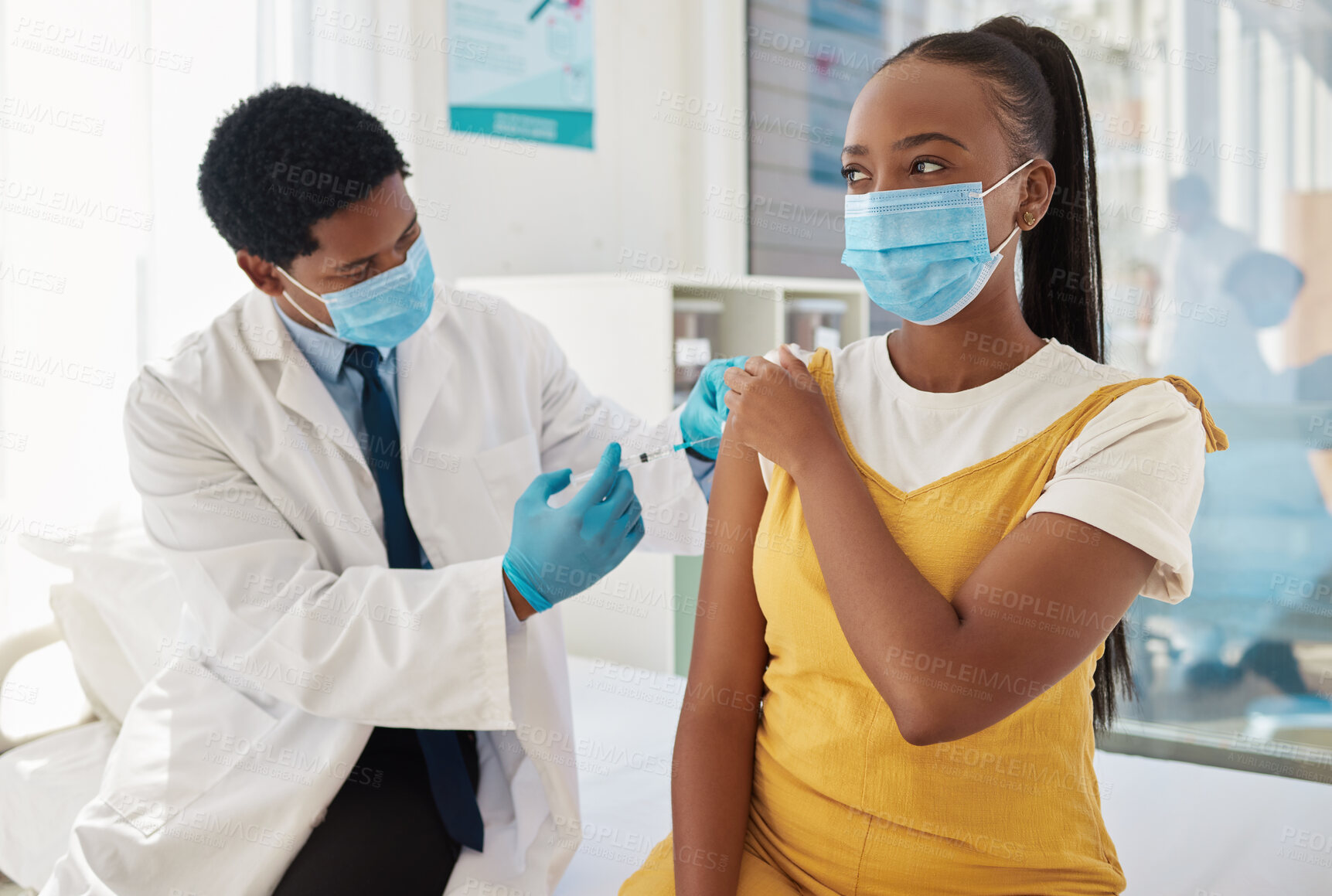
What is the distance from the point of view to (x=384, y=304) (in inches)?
58.3

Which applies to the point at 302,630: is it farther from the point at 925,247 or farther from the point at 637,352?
the point at 637,352

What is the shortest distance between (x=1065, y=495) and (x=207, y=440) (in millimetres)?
1210

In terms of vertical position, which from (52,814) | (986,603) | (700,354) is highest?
(700,354)

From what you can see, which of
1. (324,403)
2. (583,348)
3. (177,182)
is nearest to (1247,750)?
(583,348)

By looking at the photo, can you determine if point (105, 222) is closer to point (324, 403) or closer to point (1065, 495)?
point (324, 403)

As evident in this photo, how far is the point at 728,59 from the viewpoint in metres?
3.32

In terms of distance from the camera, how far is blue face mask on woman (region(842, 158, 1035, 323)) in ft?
3.32

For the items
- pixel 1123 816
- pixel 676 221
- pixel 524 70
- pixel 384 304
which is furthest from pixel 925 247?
pixel 676 221

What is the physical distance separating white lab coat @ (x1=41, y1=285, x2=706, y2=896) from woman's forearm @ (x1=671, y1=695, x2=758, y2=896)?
1.09ft

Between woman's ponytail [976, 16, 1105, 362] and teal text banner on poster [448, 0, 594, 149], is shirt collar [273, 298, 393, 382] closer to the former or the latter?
woman's ponytail [976, 16, 1105, 362]

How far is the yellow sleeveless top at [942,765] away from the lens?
3.09ft

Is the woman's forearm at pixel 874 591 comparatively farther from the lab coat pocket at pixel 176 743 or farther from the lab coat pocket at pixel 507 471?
the lab coat pocket at pixel 176 743

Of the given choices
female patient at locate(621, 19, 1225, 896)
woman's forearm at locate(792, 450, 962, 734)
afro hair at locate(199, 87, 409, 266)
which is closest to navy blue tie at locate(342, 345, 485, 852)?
afro hair at locate(199, 87, 409, 266)

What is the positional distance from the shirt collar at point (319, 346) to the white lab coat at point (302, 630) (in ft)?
0.09
